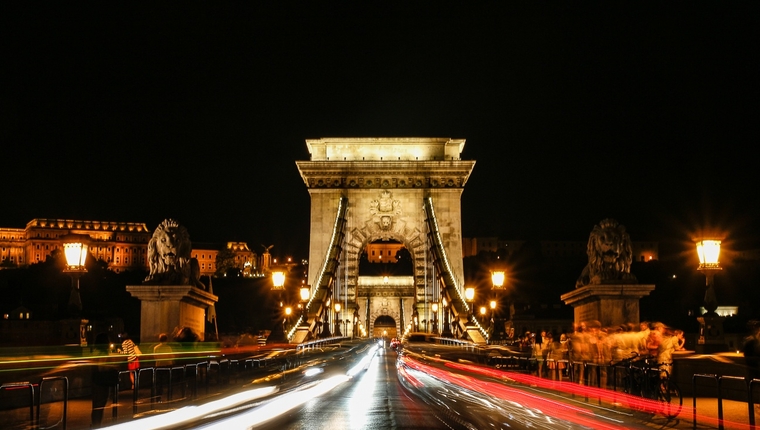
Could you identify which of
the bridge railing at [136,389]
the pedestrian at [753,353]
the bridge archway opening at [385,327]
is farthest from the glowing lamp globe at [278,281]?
the bridge archway opening at [385,327]

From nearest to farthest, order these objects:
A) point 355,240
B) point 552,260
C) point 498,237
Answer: point 355,240 < point 552,260 < point 498,237

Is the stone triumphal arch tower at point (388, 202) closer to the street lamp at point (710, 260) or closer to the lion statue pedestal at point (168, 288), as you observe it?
the lion statue pedestal at point (168, 288)

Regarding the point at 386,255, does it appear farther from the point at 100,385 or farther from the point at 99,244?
the point at 100,385

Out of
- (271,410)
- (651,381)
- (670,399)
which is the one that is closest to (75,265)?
(271,410)

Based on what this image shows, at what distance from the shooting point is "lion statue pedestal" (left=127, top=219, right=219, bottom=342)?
2211 cm

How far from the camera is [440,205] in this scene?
6247 centimetres

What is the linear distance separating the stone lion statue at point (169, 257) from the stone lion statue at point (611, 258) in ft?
32.6

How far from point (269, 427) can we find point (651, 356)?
24.0ft

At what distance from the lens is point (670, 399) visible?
15.2 m

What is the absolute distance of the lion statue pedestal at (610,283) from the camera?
73.8 feet

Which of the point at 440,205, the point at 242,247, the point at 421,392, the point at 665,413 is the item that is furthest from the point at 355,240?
the point at 242,247

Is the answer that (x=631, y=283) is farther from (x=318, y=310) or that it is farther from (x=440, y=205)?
(x=440, y=205)

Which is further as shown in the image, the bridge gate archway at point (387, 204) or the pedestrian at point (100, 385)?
the bridge gate archway at point (387, 204)

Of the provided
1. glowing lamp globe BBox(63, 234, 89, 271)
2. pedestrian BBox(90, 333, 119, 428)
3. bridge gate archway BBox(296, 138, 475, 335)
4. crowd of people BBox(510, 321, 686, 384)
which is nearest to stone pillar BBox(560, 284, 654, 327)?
crowd of people BBox(510, 321, 686, 384)
